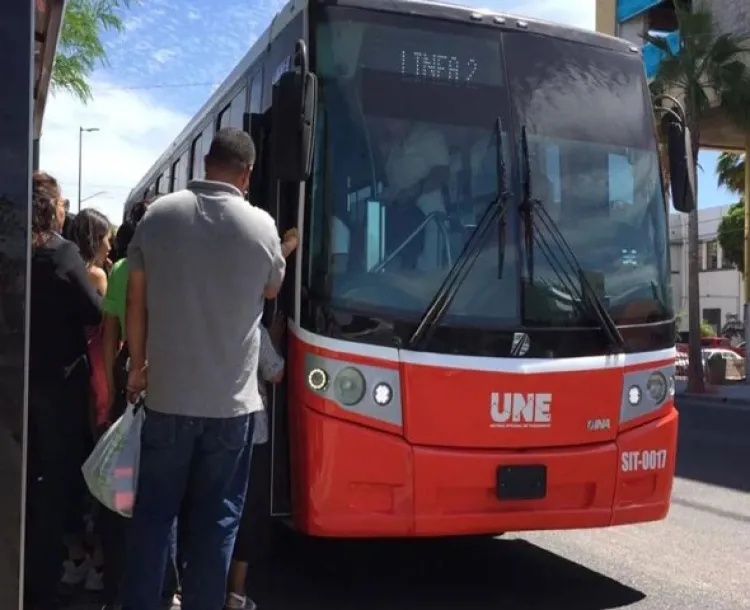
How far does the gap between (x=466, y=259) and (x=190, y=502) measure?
1.94m

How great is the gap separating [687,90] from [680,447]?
14.6m

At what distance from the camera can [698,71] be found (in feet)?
82.1

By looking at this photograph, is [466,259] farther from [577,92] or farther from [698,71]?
[698,71]

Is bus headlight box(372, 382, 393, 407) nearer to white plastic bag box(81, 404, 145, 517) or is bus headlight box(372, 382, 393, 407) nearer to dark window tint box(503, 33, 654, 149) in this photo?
white plastic bag box(81, 404, 145, 517)

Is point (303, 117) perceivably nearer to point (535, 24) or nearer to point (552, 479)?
point (535, 24)

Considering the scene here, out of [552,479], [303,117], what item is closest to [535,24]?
[303,117]

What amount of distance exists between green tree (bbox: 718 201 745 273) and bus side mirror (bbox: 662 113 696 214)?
146ft

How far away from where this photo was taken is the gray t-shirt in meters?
3.72

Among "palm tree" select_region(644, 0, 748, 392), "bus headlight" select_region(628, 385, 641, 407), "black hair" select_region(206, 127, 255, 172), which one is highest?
"palm tree" select_region(644, 0, 748, 392)

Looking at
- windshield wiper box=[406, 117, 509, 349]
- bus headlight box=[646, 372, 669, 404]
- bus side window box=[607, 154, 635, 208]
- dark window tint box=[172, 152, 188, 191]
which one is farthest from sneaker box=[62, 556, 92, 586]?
dark window tint box=[172, 152, 188, 191]

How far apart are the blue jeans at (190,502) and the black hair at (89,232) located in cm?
165

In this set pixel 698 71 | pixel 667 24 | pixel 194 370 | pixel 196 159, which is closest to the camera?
pixel 194 370

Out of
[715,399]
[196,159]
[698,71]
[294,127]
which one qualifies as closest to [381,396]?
[294,127]

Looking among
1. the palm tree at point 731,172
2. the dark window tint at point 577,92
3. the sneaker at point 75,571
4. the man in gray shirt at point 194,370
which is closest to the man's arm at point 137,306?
the man in gray shirt at point 194,370
